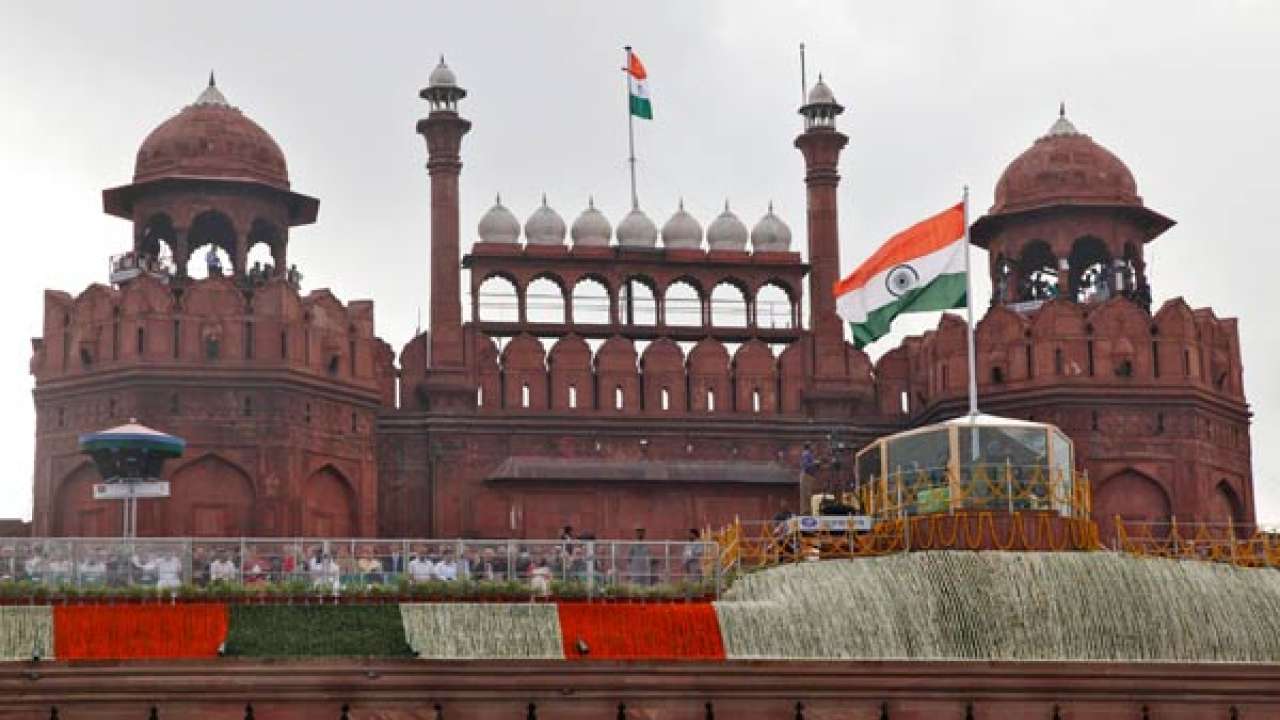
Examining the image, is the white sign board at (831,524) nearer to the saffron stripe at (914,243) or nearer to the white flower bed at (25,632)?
the saffron stripe at (914,243)

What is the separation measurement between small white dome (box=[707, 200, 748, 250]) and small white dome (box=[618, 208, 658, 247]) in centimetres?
137

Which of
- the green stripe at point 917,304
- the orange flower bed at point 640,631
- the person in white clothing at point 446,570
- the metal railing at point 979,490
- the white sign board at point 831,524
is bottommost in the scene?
the orange flower bed at point 640,631

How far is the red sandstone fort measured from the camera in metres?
49.8

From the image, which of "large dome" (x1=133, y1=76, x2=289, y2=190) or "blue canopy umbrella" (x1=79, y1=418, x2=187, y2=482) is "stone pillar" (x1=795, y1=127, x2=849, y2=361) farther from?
"blue canopy umbrella" (x1=79, y1=418, x2=187, y2=482)

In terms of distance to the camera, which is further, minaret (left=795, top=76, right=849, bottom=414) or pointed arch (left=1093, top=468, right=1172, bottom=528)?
minaret (left=795, top=76, right=849, bottom=414)

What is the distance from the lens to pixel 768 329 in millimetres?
56656

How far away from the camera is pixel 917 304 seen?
43.9 m

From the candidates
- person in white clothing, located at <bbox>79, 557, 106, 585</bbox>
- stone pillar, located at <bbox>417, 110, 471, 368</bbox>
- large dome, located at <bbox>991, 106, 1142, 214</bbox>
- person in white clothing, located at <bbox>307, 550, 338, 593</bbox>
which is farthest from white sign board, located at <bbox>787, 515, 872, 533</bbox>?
large dome, located at <bbox>991, 106, 1142, 214</bbox>

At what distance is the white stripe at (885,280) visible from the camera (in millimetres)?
43531

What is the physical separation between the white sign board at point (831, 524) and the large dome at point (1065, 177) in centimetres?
1672

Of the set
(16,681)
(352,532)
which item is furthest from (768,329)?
(16,681)

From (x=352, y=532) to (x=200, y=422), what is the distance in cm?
394

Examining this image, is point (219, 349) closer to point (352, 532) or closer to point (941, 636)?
point (352, 532)

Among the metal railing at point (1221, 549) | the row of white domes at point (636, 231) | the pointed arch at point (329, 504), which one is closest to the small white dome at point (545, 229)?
the row of white domes at point (636, 231)
